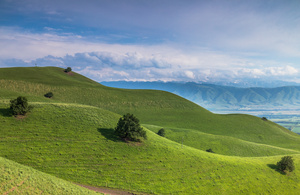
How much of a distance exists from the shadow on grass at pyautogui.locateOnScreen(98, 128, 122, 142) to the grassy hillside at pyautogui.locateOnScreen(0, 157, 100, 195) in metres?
16.2

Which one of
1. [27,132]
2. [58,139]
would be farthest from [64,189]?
[27,132]

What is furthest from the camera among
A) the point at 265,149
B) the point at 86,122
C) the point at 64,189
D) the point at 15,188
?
the point at 265,149

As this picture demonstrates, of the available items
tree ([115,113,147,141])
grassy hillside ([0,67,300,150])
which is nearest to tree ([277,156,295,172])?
tree ([115,113,147,141])

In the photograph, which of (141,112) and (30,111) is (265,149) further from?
(30,111)

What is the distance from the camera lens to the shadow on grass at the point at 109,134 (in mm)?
41688

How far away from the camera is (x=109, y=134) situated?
43031 millimetres

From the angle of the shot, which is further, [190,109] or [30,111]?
[190,109]

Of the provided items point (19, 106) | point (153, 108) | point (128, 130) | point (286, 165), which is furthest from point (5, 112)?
point (153, 108)

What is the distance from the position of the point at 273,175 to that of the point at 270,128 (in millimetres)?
87691

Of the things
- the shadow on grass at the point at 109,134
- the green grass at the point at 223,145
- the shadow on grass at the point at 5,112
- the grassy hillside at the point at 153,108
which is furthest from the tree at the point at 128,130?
the grassy hillside at the point at 153,108

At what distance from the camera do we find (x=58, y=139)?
120 ft

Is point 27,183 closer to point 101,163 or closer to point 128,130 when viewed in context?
point 101,163

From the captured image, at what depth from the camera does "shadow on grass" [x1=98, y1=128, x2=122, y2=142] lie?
1641 inches

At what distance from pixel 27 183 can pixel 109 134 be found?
21630 mm
